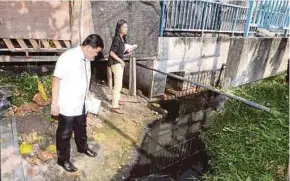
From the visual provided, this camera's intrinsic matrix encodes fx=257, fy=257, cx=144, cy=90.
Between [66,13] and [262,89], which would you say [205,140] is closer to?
[262,89]

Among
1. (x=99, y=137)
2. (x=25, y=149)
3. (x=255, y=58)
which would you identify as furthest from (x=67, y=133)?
(x=255, y=58)

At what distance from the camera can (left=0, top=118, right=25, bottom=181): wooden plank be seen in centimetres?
407

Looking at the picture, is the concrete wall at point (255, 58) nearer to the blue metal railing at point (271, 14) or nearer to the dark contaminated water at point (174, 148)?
the blue metal railing at point (271, 14)

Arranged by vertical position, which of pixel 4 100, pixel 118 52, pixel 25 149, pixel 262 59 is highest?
pixel 118 52

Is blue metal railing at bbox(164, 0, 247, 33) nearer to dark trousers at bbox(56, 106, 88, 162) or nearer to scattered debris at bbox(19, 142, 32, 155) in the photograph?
dark trousers at bbox(56, 106, 88, 162)

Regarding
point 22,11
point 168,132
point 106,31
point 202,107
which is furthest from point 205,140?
point 22,11

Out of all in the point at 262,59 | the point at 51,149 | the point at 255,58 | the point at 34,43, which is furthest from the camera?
the point at 262,59

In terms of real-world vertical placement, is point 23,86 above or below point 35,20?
below

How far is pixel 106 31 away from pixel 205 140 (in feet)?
12.3

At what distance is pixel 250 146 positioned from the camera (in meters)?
4.81

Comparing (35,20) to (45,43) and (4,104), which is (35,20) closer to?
(45,43)

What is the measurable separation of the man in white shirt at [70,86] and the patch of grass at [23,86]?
7.89ft

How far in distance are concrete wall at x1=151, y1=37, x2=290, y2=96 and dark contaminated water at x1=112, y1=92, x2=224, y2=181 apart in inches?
51.4

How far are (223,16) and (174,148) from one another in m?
6.43
